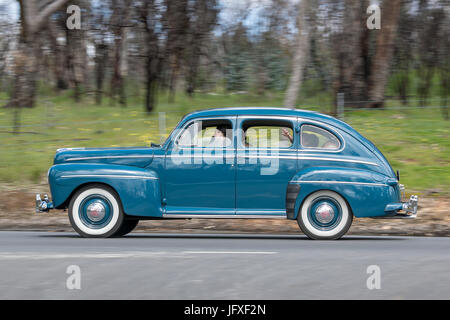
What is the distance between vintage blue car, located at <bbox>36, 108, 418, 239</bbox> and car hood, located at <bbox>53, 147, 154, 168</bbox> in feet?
0.05

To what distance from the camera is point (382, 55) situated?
22547mm

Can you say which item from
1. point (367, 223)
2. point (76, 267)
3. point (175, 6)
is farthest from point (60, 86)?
point (76, 267)

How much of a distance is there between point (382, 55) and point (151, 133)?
26.4ft

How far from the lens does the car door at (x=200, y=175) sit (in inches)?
405

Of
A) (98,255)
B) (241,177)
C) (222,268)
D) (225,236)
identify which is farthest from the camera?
(225,236)

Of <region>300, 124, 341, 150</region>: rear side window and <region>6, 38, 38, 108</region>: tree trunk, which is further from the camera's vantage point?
<region>6, 38, 38, 108</region>: tree trunk

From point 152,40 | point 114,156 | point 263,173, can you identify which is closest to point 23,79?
point 152,40

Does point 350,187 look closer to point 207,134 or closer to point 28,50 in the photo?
point 207,134

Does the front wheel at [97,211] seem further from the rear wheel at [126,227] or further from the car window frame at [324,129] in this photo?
the car window frame at [324,129]

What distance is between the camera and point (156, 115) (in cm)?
2211

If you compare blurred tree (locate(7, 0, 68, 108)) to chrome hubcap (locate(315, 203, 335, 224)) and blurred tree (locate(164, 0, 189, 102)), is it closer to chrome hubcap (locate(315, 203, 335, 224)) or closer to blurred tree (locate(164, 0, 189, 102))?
blurred tree (locate(164, 0, 189, 102))

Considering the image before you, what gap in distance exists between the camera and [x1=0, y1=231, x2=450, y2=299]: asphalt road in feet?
21.3

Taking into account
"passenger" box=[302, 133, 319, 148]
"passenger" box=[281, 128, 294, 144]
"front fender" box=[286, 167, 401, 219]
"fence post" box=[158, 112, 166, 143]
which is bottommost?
"front fender" box=[286, 167, 401, 219]

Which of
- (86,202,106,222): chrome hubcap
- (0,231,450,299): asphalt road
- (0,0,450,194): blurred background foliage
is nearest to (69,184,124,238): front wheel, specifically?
(86,202,106,222): chrome hubcap
